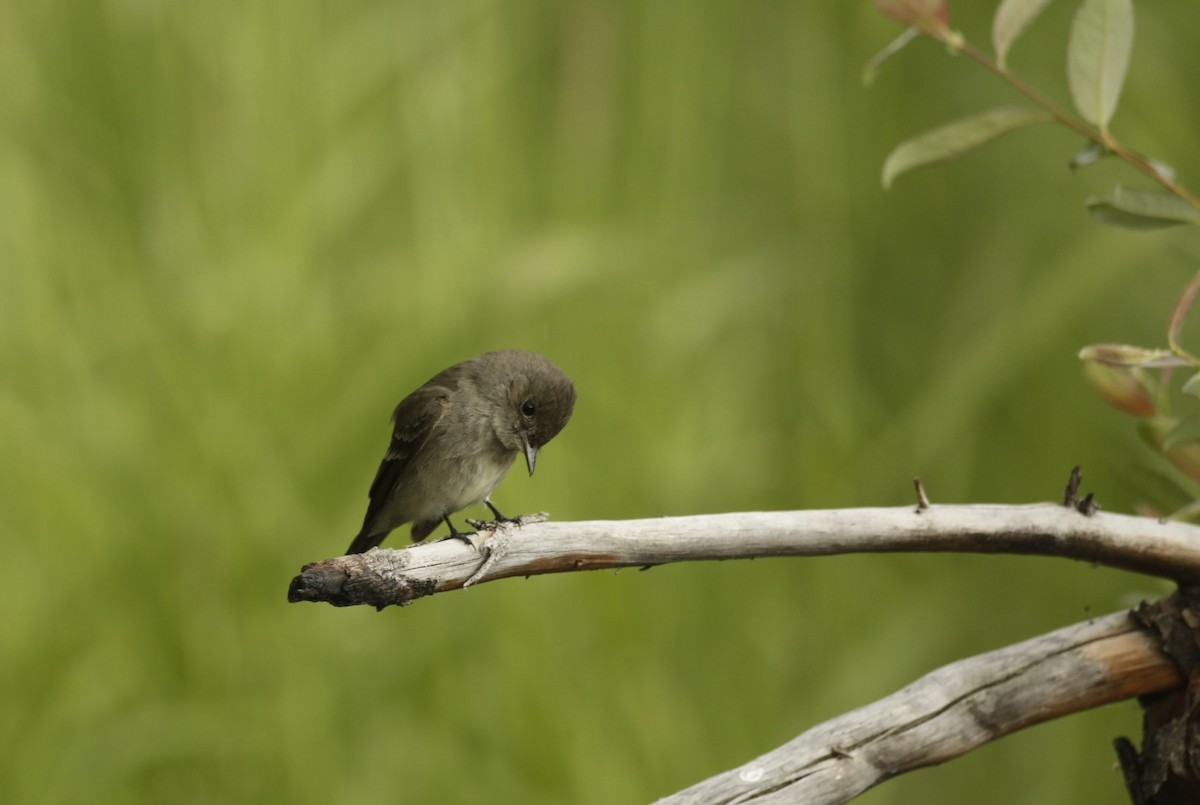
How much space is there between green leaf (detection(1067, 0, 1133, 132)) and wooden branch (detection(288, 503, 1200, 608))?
17.0 inches

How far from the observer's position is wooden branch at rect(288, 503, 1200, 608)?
Answer: 1.09 meters

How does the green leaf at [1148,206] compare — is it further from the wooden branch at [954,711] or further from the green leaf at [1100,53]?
the wooden branch at [954,711]

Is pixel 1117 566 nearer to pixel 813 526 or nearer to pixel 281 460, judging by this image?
pixel 813 526

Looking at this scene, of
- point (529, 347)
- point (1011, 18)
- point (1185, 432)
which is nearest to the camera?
point (1185, 432)

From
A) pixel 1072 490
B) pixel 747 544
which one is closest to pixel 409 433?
pixel 747 544

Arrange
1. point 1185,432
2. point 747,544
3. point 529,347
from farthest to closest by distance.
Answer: point 529,347 < point 1185,432 < point 747,544

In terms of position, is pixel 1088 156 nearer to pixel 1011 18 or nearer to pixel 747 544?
pixel 1011 18

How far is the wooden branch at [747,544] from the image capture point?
3.57ft

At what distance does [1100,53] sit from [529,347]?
1.55 meters

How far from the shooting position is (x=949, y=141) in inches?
57.7

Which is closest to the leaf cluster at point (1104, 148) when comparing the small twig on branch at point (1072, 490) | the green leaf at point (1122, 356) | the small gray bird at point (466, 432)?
the green leaf at point (1122, 356)

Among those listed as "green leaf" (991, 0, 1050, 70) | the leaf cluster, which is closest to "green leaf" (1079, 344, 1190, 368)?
the leaf cluster

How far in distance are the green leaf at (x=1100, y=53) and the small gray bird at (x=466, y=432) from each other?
0.75m

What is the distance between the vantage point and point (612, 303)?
9.73 ft
